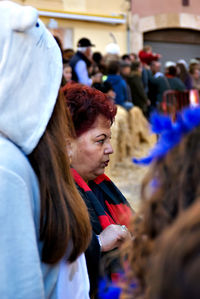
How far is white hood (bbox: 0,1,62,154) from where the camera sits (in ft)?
4.26

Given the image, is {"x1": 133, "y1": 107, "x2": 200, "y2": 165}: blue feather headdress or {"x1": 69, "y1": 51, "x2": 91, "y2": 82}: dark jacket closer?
{"x1": 133, "y1": 107, "x2": 200, "y2": 165}: blue feather headdress

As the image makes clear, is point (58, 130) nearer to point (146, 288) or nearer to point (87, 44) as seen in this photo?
point (146, 288)

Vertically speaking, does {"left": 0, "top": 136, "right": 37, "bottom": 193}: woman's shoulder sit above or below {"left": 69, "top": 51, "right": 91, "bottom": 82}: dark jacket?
above

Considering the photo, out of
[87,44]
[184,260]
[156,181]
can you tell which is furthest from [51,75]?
[87,44]

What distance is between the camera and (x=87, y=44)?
7.17 metres

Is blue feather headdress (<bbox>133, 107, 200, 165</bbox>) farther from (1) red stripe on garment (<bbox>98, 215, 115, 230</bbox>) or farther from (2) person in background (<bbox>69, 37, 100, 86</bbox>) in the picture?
(2) person in background (<bbox>69, 37, 100, 86</bbox>)

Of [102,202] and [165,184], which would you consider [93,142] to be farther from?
[165,184]

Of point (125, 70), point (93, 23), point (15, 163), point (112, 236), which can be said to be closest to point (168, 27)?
point (93, 23)

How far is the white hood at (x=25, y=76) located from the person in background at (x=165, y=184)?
1.93 ft

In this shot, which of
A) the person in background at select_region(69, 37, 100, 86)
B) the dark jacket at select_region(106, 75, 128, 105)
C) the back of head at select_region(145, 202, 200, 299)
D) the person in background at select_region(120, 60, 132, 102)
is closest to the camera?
the back of head at select_region(145, 202, 200, 299)

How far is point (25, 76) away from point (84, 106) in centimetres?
79

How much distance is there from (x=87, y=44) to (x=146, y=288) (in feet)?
21.8

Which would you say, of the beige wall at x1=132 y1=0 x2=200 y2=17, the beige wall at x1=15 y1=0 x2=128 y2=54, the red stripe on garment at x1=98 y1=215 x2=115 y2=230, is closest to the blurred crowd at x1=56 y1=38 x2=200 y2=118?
the beige wall at x1=15 y1=0 x2=128 y2=54

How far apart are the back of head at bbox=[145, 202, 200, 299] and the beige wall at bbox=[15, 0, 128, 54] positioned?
13211 millimetres
